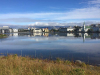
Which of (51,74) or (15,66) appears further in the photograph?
(15,66)

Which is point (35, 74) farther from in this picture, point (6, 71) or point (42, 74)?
point (6, 71)

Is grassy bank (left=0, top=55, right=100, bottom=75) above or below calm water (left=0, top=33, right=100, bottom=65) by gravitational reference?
above

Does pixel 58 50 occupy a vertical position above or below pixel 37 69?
below

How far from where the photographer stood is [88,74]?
320 centimetres

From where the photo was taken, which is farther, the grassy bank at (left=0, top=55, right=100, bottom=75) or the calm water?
the calm water

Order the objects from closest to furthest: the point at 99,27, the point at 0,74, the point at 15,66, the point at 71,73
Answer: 1. the point at 0,74
2. the point at 71,73
3. the point at 15,66
4. the point at 99,27

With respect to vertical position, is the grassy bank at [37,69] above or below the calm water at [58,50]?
above

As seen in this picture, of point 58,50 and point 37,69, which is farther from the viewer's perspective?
point 58,50

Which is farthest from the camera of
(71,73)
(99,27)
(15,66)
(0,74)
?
(99,27)

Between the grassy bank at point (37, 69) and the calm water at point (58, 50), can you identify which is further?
the calm water at point (58, 50)

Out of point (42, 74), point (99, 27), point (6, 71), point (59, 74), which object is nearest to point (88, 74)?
point (59, 74)

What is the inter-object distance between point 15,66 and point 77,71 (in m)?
1.91

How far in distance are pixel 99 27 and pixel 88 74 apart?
255ft

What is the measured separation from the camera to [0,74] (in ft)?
9.57
